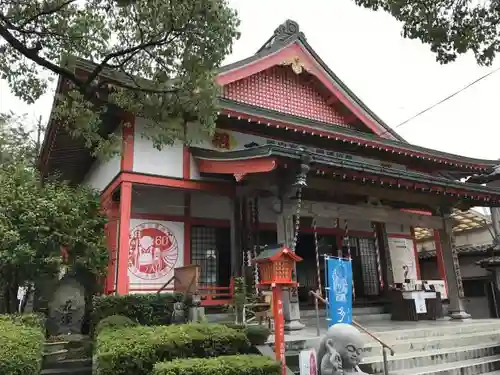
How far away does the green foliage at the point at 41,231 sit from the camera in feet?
31.5

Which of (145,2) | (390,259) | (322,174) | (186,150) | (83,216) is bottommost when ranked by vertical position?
(390,259)

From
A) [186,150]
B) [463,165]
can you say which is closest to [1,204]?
[186,150]

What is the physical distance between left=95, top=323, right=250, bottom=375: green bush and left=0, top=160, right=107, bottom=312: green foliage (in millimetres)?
3545

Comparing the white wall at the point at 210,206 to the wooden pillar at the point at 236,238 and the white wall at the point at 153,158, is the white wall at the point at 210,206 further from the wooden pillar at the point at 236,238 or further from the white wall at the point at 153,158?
the white wall at the point at 153,158

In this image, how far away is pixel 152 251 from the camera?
1153 centimetres

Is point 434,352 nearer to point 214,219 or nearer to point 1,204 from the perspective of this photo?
point 214,219

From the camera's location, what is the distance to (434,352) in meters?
8.62

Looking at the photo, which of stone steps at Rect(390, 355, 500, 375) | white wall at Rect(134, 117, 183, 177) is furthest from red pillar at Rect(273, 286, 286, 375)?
white wall at Rect(134, 117, 183, 177)

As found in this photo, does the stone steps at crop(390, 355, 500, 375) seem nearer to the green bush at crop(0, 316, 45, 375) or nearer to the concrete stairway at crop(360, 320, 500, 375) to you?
the concrete stairway at crop(360, 320, 500, 375)

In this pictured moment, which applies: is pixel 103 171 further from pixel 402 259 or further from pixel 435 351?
pixel 402 259

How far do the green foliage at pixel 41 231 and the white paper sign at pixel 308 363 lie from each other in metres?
6.46

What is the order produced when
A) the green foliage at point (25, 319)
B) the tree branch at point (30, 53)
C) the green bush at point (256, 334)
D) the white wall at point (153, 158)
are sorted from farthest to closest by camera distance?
the white wall at point (153, 158)
the green foliage at point (25, 319)
the green bush at point (256, 334)
the tree branch at point (30, 53)

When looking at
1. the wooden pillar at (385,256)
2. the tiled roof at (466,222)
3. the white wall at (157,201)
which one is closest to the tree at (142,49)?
the white wall at (157,201)

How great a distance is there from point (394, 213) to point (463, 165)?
507cm
